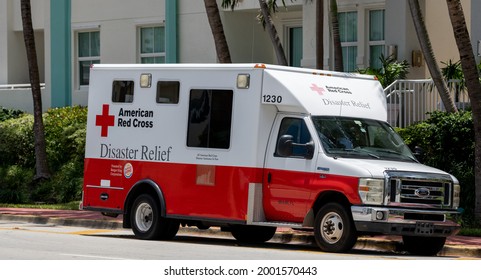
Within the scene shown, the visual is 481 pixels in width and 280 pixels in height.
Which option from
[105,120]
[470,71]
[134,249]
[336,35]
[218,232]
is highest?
[336,35]

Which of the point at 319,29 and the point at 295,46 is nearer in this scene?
the point at 319,29

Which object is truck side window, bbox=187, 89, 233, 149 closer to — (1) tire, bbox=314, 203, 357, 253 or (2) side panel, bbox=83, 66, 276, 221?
(2) side panel, bbox=83, 66, 276, 221

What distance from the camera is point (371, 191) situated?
54.4 ft

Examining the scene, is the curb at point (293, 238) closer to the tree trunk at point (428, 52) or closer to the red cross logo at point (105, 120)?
the red cross logo at point (105, 120)

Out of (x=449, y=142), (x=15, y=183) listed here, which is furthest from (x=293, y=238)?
(x=15, y=183)

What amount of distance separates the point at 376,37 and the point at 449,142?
20.1ft

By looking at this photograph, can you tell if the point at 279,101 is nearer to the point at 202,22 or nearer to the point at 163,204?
the point at 163,204

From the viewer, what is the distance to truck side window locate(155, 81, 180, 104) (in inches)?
744

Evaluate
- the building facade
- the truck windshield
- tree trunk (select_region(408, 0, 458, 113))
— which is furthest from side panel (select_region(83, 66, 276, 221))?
the building facade

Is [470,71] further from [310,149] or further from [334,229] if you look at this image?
[334,229]

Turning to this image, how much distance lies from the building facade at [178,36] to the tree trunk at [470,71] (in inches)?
216

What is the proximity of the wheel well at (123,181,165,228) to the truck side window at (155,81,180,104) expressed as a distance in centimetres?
145

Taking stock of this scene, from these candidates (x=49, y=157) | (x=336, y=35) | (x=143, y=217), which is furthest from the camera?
(x=49, y=157)

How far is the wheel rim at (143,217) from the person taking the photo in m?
19.3
